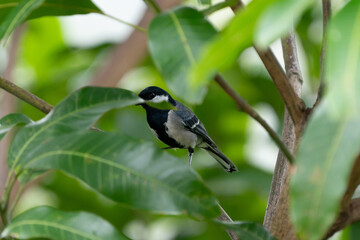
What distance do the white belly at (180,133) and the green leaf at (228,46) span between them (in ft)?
4.19

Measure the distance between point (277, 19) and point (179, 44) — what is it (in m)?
0.24

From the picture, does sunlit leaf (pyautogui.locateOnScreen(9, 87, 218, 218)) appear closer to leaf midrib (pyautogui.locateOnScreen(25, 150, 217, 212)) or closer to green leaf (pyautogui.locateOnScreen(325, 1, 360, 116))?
leaf midrib (pyautogui.locateOnScreen(25, 150, 217, 212))

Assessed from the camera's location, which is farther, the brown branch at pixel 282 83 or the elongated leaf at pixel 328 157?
the brown branch at pixel 282 83

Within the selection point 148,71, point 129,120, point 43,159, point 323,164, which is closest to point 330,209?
point 323,164

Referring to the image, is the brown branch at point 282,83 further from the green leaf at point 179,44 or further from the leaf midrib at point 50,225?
the leaf midrib at point 50,225

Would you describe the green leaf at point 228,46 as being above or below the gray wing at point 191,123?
above

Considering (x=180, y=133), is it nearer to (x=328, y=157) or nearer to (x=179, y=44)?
(x=179, y=44)

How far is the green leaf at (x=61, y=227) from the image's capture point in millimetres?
826

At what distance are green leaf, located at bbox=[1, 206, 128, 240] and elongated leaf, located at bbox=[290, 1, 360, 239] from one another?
1.23 feet

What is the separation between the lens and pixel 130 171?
0.80 meters

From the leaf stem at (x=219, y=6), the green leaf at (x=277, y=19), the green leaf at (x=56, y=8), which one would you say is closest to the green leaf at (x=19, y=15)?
the green leaf at (x=56, y=8)

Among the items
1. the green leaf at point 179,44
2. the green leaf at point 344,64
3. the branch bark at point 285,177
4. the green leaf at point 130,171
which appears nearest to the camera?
the green leaf at point 344,64

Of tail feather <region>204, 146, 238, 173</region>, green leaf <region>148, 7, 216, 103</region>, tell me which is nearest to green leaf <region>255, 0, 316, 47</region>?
green leaf <region>148, 7, 216, 103</region>

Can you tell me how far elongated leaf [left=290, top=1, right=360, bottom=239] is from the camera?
51 centimetres
